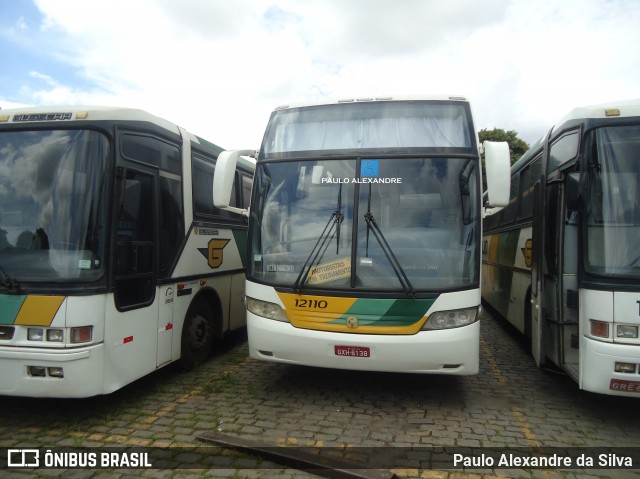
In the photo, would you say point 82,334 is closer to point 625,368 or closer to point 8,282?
point 8,282

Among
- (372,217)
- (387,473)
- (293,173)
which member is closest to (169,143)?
(293,173)

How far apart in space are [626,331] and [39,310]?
5.37 meters

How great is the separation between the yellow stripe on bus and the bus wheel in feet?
6.33

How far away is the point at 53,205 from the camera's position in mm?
4531

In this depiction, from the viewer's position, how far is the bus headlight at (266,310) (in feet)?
16.9

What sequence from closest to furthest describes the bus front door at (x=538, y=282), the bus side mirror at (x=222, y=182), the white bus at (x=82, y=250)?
the white bus at (x=82, y=250)
the bus side mirror at (x=222, y=182)
the bus front door at (x=538, y=282)

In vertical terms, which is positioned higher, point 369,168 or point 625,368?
point 369,168

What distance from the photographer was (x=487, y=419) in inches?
194

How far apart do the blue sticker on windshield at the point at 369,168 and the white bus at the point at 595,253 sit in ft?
6.38

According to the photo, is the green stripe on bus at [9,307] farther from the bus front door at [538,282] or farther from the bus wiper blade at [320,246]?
the bus front door at [538,282]

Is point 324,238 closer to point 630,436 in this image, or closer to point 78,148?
point 78,148

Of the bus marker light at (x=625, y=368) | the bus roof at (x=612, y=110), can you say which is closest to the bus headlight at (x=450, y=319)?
the bus marker light at (x=625, y=368)

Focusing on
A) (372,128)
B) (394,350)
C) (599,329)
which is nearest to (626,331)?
(599,329)

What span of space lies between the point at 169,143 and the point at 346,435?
12.9ft
